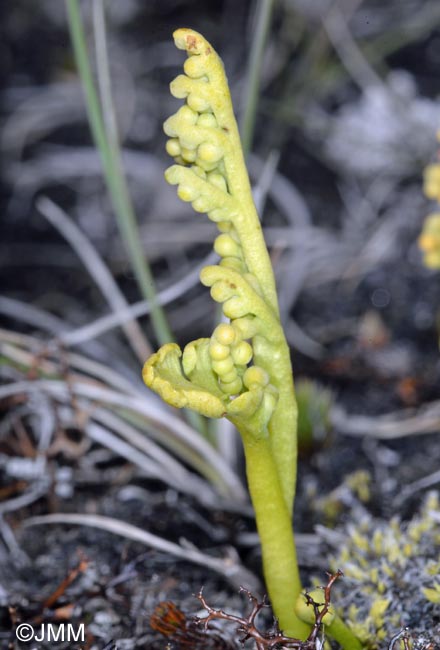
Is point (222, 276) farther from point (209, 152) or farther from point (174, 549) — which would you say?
point (174, 549)

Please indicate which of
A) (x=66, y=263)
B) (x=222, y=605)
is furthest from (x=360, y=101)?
(x=222, y=605)

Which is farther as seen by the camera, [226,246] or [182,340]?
[182,340]

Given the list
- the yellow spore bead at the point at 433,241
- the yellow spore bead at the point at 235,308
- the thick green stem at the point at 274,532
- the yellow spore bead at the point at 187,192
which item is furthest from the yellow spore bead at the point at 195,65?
the yellow spore bead at the point at 433,241

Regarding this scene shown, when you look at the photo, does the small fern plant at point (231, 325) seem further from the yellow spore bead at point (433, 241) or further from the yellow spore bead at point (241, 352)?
the yellow spore bead at point (433, 241)

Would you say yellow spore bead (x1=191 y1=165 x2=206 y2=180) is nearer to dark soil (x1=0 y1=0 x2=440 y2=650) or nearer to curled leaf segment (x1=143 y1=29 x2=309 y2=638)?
curled leaf segment (x1=143 y1=29 x2=309 y2=638)

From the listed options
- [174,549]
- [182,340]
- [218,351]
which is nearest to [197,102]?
[218,351]
